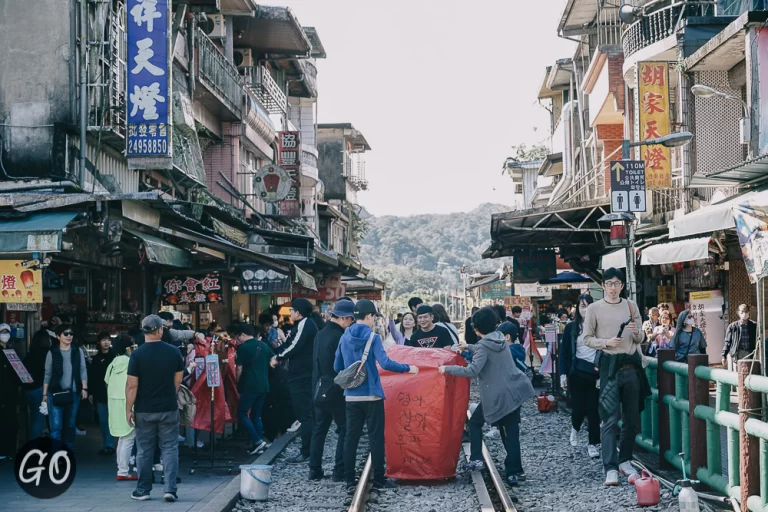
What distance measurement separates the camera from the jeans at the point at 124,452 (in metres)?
10.7

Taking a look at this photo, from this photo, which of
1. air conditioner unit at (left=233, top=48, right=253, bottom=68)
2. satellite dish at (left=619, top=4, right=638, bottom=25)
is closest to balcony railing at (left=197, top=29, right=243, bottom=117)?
air conditioner unit at (left=233, top=48, right=253, bottom=68)

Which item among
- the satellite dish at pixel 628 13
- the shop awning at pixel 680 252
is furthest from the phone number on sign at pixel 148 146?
the satellite dish at pixel 628 13

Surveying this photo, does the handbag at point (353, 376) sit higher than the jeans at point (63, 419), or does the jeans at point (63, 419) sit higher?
the handbag at point (353, 376)

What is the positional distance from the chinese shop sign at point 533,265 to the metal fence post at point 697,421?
62.3 ft

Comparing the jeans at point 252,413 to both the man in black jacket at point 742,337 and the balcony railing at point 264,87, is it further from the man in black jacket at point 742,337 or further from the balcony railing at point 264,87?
the balcony railing at point 264,87

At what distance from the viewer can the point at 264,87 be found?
2866 centimetres

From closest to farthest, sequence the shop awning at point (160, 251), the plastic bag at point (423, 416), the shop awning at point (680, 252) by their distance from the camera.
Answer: the plastic bag at point (423, 416) < the shop awning at point (160, 251) < the shop awning at point (680, 252)

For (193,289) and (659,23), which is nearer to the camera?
(193,289)

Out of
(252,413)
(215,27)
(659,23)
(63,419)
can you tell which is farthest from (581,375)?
(215,27)

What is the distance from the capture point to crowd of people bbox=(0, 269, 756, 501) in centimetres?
964

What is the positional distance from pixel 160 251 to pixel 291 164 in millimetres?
18611

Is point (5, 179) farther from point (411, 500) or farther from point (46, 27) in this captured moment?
point (411, 500)


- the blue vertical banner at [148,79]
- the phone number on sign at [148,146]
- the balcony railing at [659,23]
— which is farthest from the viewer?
the balcony railing at [659,23]

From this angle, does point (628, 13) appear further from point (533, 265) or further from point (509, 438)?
point (509, 438)
